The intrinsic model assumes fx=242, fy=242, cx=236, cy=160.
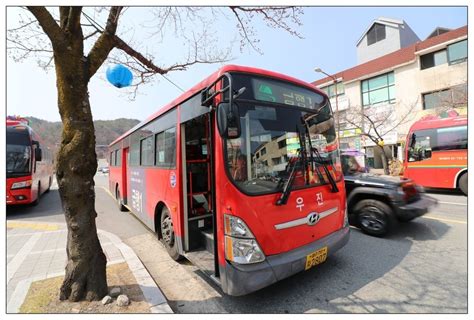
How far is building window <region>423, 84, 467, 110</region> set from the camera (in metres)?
14.6

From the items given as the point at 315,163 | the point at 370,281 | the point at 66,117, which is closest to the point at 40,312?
the point at 66,117

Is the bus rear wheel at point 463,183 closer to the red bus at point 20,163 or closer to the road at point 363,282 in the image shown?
the road at point 363,282

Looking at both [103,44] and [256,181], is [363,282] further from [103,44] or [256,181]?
[103,44]

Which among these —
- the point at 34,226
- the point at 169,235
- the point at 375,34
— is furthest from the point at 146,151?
the point at 375,34

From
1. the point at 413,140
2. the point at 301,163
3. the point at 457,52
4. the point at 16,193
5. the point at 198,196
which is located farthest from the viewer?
the point at 457,52

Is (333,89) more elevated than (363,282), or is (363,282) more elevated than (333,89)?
(333,89)

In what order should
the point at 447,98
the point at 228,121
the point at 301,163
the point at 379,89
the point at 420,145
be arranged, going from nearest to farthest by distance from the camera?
the point at 228,121 < the point at 301,163 < the point at 420,145 < the point at 447,98 < the point at 379,89

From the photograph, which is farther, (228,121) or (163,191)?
(163,191)

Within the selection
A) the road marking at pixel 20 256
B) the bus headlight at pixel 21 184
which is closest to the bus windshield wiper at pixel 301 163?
the road marking at pixel 20 256

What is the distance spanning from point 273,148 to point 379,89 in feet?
78.8

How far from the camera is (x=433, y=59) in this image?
742 inches

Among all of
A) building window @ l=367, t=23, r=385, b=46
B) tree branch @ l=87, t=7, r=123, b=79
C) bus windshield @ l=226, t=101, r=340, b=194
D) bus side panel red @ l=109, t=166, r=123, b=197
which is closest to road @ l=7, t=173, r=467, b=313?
bus windshield @ l=226, t=101, r=340, b=194

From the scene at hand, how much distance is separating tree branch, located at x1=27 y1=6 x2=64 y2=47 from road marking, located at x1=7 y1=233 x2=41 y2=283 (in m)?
3.51

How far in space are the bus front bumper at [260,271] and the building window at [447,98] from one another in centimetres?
1748
